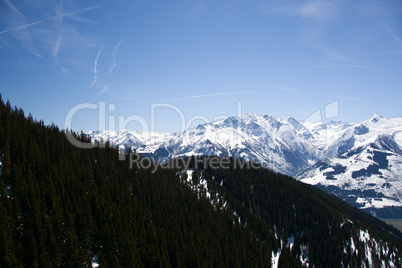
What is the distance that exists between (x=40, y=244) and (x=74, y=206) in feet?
71.9

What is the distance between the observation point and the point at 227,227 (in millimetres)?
132250

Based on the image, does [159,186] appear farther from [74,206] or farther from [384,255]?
[384,255]

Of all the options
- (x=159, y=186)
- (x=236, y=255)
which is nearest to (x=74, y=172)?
(x=159, y=186)

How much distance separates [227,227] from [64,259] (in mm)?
81883

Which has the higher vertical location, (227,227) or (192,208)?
(192,208)

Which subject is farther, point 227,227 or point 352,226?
point 352,226

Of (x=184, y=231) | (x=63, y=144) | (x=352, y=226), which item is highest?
(x=63, y=144)

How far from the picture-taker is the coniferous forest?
71.6 metres

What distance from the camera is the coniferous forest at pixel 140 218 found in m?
71.6

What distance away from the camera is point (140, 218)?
332ft

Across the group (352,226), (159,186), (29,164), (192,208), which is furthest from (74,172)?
(352,226)

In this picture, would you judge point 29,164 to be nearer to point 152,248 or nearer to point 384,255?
point 152,248

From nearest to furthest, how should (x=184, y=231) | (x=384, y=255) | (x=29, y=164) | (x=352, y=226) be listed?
1. (x=29, y=164)
2. (x=184, y=231)
3. (x=384, y=255)
4. (x=352, y=226)

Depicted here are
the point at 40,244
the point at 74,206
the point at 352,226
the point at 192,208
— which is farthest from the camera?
the point at 352,226
